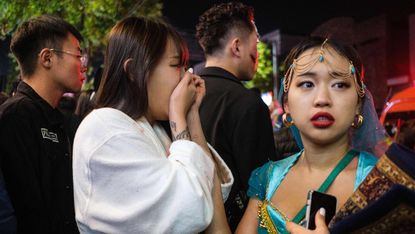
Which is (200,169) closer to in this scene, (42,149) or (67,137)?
(42,149)

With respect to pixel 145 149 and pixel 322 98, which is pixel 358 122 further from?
pixel 145 149

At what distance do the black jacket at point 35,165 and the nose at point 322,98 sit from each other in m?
→ 1.67

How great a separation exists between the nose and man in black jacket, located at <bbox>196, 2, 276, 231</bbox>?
99 centimetres

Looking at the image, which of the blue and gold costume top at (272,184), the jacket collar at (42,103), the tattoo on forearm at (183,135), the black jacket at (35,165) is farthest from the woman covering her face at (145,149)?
the jacket collar at (42,103)

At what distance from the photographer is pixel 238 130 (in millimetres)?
2664

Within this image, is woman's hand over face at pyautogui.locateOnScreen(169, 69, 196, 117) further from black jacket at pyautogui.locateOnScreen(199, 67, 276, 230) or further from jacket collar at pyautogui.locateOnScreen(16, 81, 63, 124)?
jacket collar at pyautogui.locateOnScreen(16, 81, 63, 124)

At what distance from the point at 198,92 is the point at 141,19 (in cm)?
39

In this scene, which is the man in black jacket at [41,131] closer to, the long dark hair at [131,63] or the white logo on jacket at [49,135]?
the white logo on jacket at [49,135]

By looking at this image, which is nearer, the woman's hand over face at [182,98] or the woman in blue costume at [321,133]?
the woman in blue costume at [321,133]

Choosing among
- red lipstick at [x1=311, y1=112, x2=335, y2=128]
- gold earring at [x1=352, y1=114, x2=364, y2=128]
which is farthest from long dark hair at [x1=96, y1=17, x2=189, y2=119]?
gold earring at [x1=352, y1=114, x2=364, y2=128]

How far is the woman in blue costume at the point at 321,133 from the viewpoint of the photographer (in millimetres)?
1579

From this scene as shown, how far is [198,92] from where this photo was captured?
1907 millimetres

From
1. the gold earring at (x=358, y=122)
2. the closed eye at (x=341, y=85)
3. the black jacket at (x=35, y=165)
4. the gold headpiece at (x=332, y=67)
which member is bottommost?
the black jacket at (x=35, y=165)

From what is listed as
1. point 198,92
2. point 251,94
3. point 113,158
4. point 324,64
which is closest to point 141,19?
point 198,92
